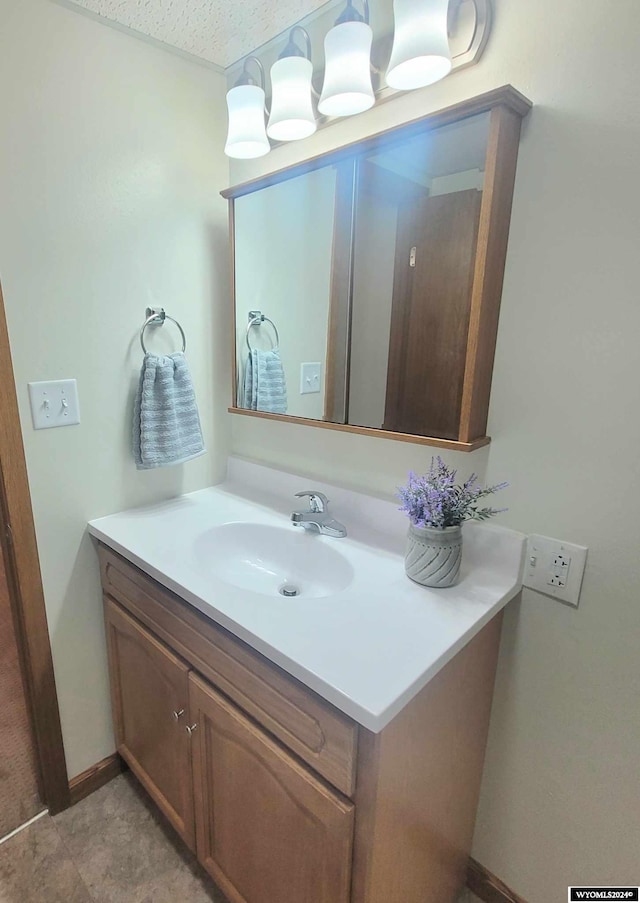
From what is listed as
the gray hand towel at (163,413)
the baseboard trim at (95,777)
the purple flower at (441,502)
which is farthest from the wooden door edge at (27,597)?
the purple flower at (441,502)

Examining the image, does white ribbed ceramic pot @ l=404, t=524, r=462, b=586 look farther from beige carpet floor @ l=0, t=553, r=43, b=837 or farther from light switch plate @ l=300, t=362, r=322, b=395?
beige carpet floor @ l=0, t=553, r=43, b=837

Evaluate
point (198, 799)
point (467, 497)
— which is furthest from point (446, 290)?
point (198, 799)

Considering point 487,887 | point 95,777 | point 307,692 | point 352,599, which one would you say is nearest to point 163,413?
point 352,599

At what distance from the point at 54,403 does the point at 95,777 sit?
116 cm

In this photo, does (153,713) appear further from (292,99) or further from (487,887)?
(292,99)

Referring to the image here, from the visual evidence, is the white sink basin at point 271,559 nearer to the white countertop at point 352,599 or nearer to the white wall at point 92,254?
the white countertop at point 352,599

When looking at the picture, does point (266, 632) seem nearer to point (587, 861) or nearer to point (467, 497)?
point (467, 497)

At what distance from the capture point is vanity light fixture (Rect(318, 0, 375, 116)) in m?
0.98

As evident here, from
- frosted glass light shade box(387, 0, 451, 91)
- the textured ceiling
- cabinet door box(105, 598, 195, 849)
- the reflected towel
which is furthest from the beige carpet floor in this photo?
frosted glass light shade box(387, 0, 451, 91)

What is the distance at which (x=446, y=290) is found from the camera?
988 mm

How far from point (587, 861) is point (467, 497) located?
0.83 meters

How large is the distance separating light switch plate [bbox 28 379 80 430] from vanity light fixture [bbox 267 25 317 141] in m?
0.85

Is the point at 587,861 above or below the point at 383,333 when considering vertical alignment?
below

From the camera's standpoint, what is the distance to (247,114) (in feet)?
3.98
